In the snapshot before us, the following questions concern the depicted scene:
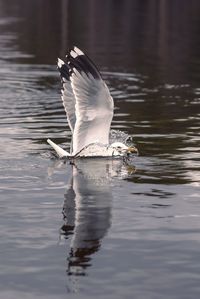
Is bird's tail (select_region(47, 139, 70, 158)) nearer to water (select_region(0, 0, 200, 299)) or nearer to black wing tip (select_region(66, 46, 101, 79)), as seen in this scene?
water (select_region(0, 0, 200, 299))

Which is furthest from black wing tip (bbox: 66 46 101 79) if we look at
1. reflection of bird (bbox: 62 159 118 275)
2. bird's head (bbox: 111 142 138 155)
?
reflection of bird (bbox: 62 159 118 275)

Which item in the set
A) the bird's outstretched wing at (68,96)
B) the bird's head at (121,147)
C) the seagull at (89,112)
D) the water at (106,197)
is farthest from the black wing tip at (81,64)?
the water at (106,197)

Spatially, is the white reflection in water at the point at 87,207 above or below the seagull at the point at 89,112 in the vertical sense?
below

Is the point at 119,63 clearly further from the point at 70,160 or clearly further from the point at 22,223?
the point at 22,223

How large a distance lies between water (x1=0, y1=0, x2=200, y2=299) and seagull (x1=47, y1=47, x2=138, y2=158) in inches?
9.7

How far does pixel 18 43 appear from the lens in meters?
47.6

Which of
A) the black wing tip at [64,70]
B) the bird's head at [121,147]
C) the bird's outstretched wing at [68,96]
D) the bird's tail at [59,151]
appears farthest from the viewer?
the black wing tip at [64,70]

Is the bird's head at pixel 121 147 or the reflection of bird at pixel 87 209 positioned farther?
the bird's head at pixel 121 147

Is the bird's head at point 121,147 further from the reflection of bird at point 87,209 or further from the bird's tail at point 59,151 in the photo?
the bird's tail at point 59,151

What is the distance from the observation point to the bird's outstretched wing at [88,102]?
58.5 feet

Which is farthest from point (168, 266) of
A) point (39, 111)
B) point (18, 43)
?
point (18, 43)

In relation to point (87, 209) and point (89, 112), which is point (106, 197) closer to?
point (87, 209)

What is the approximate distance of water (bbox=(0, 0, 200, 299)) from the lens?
11891 mm

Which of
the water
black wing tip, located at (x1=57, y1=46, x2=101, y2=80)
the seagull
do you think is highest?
black wing tip, located at (x1=57, y1=46, x2=101, y2=80)
